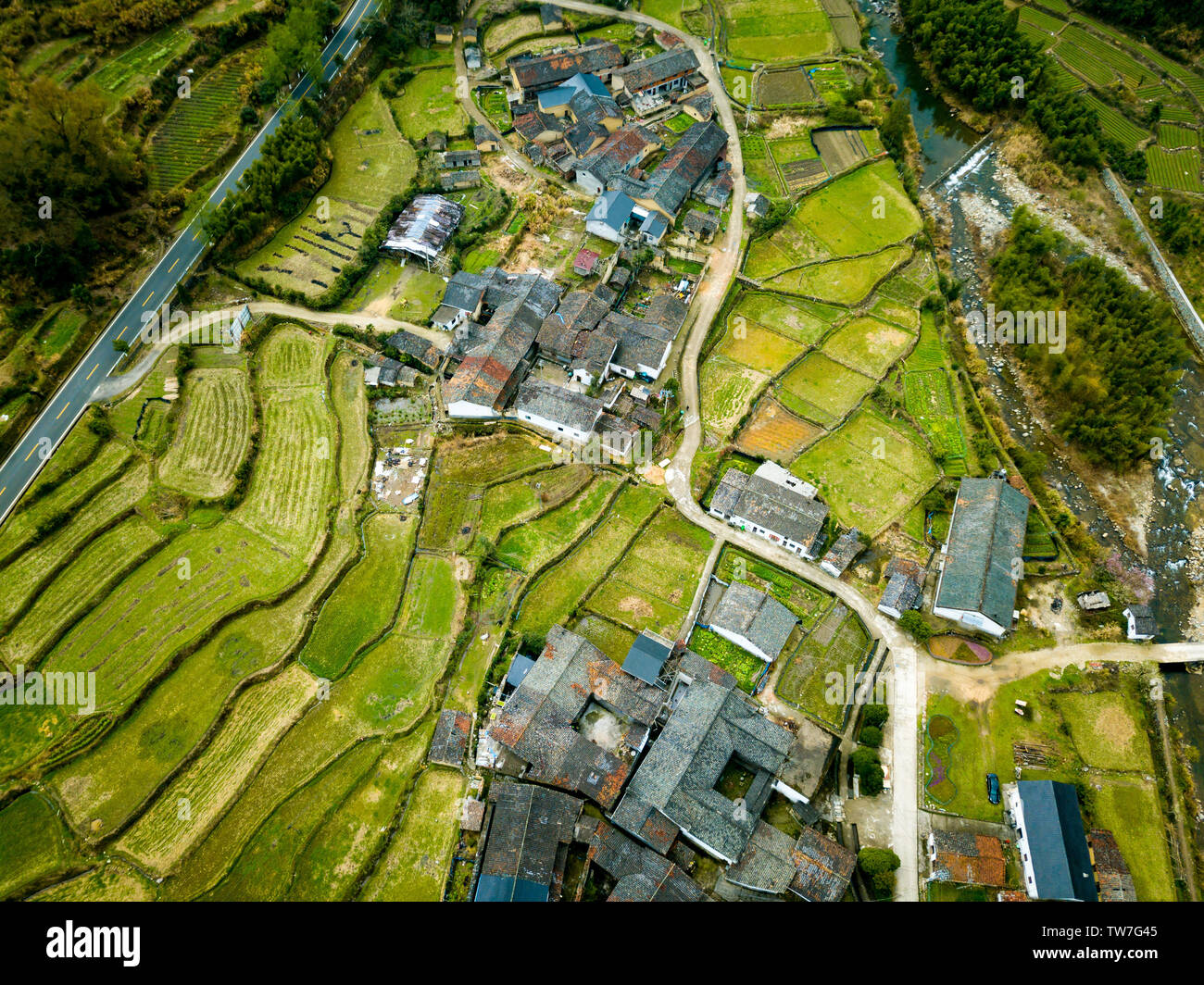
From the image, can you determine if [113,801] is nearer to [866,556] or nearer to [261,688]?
[261,688]

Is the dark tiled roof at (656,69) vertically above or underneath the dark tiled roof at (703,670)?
above

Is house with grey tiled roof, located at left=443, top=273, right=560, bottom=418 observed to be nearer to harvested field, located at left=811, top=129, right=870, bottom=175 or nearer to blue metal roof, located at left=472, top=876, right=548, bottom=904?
blue metal roof, located at left=472, top=876, right=548, bottom=904

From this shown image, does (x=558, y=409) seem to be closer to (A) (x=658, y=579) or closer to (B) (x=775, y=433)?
(A) (x=658, y=579)

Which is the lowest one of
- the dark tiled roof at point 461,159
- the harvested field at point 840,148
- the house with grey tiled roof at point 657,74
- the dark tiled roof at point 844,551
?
the dark tiled roof at point 844,551

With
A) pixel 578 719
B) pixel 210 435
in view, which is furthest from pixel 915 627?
pixel 210 435

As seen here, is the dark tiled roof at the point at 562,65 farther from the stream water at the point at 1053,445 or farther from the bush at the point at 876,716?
the bush at the point at 876,716

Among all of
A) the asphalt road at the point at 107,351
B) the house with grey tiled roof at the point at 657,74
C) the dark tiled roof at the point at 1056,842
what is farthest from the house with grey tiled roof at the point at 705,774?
the house with grey tiled roof at the point at 657,74

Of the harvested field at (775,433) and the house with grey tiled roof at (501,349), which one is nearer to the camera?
the harvested field at (775,433)
